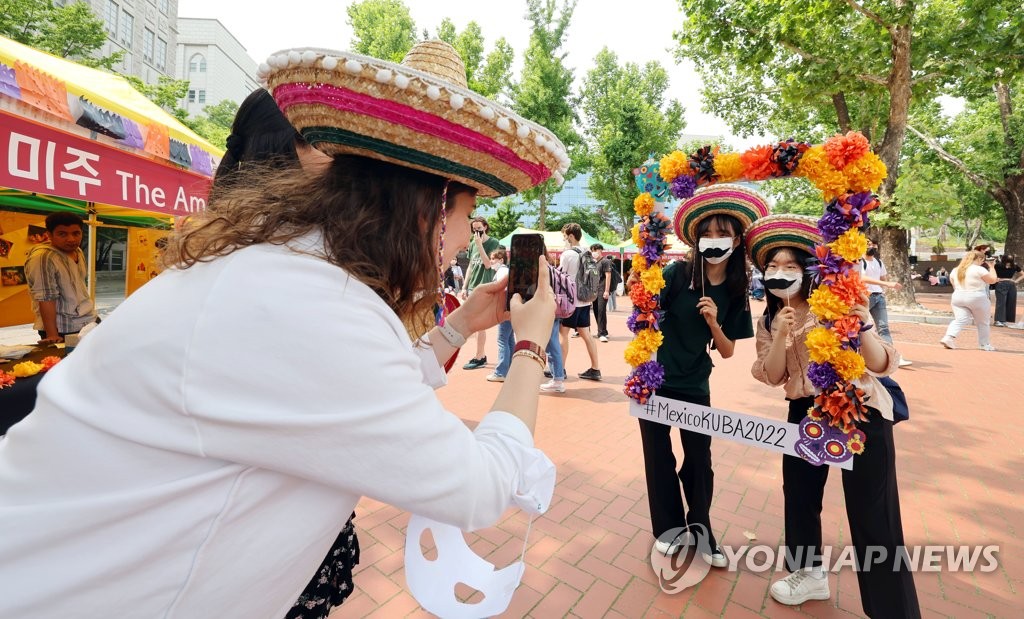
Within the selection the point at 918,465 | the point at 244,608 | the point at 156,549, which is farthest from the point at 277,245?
the point at 918,465

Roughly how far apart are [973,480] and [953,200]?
91.3ft

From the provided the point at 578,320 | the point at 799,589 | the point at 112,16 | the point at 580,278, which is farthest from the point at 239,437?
the point at 112,16

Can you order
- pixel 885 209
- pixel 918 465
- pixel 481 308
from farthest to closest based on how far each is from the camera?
pixel 885 209
pixel 918 465
pixel 481 308

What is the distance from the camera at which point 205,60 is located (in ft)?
179

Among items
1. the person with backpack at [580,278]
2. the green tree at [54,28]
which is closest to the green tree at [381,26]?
the green tree at [54,28]

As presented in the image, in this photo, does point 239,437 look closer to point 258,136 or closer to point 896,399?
point 258,136

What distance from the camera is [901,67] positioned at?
10000 millimetres

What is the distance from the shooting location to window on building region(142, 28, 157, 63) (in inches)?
1368

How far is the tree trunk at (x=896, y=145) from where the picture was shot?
9.80 metres

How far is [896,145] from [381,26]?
22056mm

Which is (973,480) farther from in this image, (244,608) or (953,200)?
(953,200)

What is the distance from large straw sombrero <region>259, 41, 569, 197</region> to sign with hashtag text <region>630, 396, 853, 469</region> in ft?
6.16

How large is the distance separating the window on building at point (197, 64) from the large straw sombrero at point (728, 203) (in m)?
68.4

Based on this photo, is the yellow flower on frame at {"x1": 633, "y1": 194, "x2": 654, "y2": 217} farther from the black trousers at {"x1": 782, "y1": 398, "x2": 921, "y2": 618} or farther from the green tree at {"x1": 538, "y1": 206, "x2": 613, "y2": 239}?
the green tree at {"x1": 538, "y1": 206, "x2": 613, "y2": 239}
